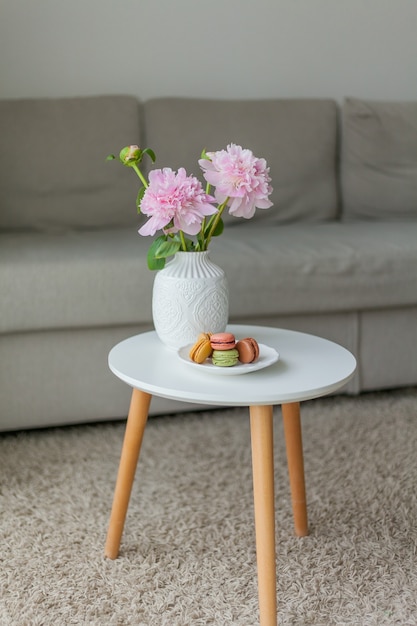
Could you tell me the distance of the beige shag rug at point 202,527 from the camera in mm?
1319

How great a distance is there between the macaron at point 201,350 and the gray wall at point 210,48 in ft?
5.79

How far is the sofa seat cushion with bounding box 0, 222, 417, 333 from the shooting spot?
1.94m

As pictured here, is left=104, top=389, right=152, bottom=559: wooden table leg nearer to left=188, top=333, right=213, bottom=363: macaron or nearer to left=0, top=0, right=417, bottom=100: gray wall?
left=188, top=333, right=213, bottom=363: macaron

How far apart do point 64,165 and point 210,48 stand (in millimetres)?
835

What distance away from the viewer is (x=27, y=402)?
6.59 feet

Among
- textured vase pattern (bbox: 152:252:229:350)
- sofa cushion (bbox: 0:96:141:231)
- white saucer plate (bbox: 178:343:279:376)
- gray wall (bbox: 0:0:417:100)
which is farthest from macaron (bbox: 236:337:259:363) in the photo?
gray wall (bbox: 0:0:417:100)

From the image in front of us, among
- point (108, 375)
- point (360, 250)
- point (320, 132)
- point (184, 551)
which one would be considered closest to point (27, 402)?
point (108, 375)

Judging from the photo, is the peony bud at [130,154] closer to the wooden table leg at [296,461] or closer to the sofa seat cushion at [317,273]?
the wooden table leg at [296,461]

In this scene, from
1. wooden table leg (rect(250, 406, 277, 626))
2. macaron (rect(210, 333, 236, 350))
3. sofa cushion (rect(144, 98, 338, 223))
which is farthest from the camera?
sofa cushion (rect(144, 98, 338, 223))

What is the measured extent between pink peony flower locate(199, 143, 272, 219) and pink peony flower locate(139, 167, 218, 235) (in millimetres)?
38

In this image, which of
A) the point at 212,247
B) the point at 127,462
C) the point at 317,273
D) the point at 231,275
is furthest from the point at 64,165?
the point at 127,462

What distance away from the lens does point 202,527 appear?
158 cm

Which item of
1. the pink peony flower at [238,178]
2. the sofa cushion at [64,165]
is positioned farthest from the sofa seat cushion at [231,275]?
the pink peony flower at [238,178]

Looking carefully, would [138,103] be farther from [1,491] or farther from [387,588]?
[387,588]
